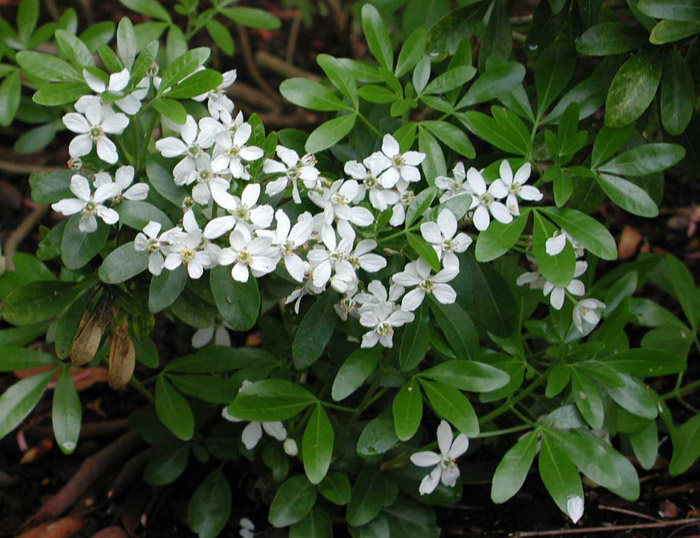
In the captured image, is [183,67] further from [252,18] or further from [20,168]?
[20,168]

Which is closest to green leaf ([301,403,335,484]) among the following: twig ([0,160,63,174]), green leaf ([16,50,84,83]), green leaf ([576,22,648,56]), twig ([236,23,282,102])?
green leaf ([16,50,84,83])

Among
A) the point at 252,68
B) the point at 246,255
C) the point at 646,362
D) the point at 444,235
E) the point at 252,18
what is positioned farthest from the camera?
the point at 252,68

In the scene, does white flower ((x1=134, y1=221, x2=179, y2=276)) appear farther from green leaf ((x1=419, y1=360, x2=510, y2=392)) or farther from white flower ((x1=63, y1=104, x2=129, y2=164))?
green leaf ((x1=419, y1=360, x2=510, y2=392))

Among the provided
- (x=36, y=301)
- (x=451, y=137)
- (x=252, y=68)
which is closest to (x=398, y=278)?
(x=451, y=137)

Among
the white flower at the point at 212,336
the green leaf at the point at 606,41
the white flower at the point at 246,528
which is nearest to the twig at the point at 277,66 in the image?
the white flower at the point at 212,336

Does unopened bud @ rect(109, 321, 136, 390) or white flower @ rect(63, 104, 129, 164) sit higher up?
white flower @ rect(63, 104, 129, 164)

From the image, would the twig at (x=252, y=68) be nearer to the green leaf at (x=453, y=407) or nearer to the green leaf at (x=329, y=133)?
the green leaf at (x=329, y=133)

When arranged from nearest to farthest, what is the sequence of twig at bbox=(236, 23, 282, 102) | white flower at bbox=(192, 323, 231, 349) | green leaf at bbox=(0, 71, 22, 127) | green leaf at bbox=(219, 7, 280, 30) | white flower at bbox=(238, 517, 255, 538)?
white flower at bbox=(192, 323, 231, 349), white flower at bbox=(238, 517, 255, 538), green leaf at bbox=(0, 71, 22, 127), green leaf at bbox=(219, 7, 280, 30), twig at bbox=(236, 23, 282, 102)
